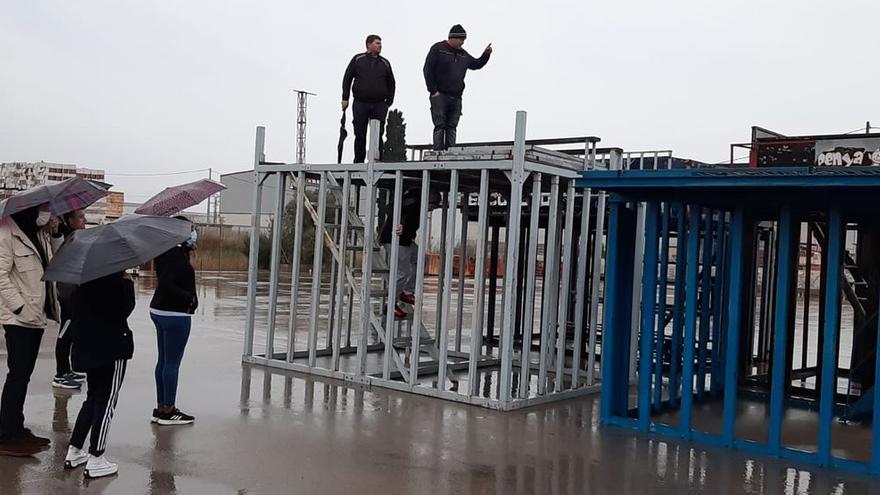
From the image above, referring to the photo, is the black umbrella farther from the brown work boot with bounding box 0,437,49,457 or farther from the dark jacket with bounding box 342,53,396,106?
the brown work boot with bounding box 0,437,49,457

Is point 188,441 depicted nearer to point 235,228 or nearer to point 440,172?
point 440,172

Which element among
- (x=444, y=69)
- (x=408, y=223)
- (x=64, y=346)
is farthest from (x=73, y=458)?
(x=444, y=69)

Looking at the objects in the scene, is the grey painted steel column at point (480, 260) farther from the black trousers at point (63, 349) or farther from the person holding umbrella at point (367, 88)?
the black trousers at point (63, 349)

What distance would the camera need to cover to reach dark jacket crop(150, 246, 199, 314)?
7148mm

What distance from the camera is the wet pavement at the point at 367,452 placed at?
6145 mm

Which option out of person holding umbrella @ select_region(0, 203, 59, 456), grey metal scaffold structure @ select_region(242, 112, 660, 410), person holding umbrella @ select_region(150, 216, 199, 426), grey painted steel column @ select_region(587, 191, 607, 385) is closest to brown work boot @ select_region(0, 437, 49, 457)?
person holding umbrella @ select_region(0, 203, 59, 456)

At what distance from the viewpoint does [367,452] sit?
277 inches

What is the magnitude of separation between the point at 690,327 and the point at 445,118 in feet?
14.4

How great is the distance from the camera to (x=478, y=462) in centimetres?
692

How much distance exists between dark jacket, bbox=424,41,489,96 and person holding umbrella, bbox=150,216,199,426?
4585 mm

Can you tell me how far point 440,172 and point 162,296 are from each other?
3789 mm

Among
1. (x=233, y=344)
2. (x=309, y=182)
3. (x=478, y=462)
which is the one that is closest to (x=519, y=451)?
(x=478, y=462)

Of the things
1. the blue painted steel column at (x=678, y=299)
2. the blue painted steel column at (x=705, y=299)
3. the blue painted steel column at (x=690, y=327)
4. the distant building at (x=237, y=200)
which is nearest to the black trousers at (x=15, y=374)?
the blue painted steel column at (x=690, y=327)

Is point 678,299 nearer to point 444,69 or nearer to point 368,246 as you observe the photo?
point 368,246
